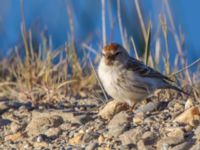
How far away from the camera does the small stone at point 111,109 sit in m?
6.68

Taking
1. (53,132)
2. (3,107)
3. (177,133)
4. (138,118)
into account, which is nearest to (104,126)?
(138,118)

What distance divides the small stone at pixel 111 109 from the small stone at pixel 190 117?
61 cm

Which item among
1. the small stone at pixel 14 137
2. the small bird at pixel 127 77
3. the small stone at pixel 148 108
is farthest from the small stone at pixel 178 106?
the small stone at pixel 14 137

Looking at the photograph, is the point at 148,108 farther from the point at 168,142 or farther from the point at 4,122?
the point at 4,122

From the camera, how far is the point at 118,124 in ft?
20.9

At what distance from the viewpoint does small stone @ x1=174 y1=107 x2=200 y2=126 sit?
6.18 meters

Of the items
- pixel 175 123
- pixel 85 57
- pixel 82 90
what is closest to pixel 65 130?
pixel 175 123

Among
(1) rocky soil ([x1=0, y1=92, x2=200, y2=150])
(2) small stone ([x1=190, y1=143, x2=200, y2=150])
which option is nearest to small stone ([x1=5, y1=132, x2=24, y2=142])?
(1) rocky soil ([x1=0, y1=92, x2=200, y2=150])

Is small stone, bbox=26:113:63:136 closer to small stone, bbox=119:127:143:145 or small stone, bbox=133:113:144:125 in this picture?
small stone, bbox=133:113:144:125

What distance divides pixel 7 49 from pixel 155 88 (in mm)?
2765

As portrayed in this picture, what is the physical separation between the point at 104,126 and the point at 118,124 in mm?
146

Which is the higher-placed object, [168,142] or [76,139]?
[76,139]

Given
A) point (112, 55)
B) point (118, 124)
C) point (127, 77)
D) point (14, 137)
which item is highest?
point (112, 55)

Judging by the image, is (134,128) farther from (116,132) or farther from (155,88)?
(155,88)
